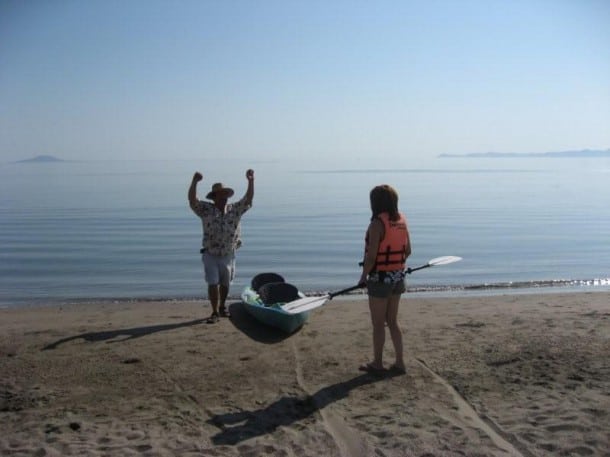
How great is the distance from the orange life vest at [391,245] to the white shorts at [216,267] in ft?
9.70

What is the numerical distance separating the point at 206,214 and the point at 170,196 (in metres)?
30.2

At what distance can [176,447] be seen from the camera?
433cm

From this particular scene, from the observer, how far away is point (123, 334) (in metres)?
7.63

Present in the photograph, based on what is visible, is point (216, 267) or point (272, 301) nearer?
point (216, 267)

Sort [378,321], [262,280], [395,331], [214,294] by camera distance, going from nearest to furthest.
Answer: [378,321]
[395,331]
[214,294]
[262,280]

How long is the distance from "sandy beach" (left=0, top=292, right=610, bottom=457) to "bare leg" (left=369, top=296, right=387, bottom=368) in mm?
214

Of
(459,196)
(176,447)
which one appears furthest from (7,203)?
(176,447)

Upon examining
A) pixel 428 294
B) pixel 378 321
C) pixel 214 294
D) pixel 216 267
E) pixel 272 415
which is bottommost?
pixel 428 294

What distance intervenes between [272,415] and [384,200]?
213 centimetres

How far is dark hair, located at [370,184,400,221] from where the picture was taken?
5520mm

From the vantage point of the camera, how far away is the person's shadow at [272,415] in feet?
15.0

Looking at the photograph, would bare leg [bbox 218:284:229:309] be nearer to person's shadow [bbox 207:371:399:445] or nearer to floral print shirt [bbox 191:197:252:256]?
floral print shirt [bbox 191:197:252:256]

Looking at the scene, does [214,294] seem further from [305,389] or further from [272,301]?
[305,389]

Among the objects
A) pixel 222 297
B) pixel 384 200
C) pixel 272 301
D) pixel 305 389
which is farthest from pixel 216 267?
pixel 384 200
